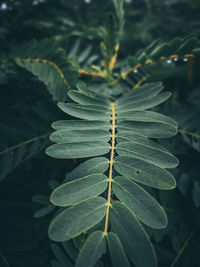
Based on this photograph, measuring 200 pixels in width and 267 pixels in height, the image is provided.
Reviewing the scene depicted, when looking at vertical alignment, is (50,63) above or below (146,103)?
above

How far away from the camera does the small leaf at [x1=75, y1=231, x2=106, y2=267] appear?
47 cm

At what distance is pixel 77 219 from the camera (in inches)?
20.1

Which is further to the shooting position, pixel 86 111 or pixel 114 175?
pixel 86 111

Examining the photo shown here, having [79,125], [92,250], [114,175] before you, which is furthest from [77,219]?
[79,125]

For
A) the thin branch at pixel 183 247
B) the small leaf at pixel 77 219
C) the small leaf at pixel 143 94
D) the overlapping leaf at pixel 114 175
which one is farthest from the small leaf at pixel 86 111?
the thin branch at pixel 183 247

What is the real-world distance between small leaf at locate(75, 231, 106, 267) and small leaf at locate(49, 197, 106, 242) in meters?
0.03

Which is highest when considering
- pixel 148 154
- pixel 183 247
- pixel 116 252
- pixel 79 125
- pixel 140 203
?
pixel 79 125

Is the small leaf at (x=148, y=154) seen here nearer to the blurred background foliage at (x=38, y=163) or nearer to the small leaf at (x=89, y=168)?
the small leaf at (x=89, y=168)

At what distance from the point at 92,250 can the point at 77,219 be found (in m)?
0.08

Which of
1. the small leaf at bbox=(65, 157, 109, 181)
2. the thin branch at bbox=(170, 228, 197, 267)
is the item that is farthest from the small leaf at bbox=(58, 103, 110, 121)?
the thin branch at bbox=(170, 228, 197, 267)

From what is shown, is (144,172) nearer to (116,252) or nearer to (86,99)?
(116,252)

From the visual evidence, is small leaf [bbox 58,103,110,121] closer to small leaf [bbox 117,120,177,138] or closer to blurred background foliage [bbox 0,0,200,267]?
small leaf [bbox 117,120,177,138]

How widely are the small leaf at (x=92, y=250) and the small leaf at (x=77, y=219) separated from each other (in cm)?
3

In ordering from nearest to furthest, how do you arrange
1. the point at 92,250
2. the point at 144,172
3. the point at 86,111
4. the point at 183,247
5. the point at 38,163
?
the point at 92,250, the point at 144,172, the point at 86,111, the point at 183,247, the point at 38,163
